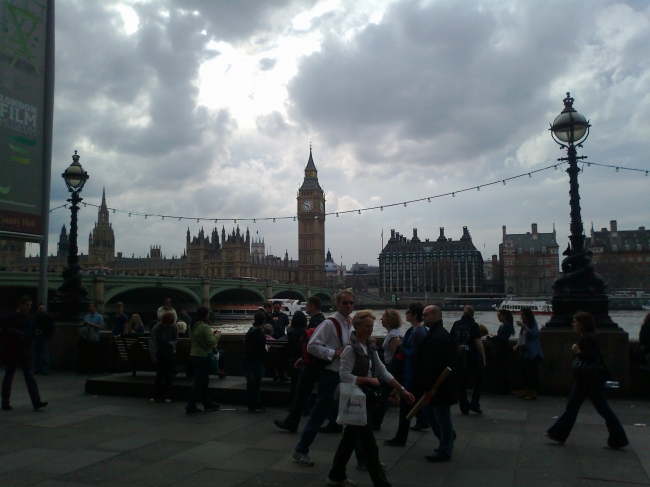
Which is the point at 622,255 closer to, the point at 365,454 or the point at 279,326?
the point at 279,326

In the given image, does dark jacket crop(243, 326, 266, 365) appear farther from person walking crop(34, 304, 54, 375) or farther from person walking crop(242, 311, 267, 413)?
person walking crop(34, 304, 54, 375)

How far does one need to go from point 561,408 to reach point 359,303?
80.3 metres

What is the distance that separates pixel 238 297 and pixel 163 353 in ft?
218

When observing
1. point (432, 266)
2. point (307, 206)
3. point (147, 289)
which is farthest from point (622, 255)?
point (307, 206)

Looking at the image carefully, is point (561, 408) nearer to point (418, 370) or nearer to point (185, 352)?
point (418, 370)

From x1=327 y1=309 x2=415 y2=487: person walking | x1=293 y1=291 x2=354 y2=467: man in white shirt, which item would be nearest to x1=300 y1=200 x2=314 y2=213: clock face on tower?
x1=293 y1=291 x2=354 y2=467: man in white shirt

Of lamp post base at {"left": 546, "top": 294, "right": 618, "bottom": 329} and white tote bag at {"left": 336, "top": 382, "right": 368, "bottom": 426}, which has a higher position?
lamp post base at {"left": 546, "top": 294, "right": 618, "bottom": 329}

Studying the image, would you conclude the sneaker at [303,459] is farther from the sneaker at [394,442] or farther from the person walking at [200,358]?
the person walking at [200,358]

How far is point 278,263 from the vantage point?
453 feet

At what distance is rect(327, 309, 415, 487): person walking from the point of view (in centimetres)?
416

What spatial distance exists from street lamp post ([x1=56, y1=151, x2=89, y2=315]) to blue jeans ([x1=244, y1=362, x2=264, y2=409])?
23.0 feet

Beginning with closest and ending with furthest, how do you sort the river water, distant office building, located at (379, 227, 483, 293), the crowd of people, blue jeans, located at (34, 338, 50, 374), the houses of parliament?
the crowd of people → blue jeans, located at (34, 338, 50, 374) → the river water → the houses of parliament → distant office building, located at (379, 227, 483, 293)

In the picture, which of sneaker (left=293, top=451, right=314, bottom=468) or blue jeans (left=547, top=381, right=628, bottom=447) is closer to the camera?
sneaker (left=293, top=451, right=314, bottom=468)

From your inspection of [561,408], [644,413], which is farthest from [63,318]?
[644,413]
